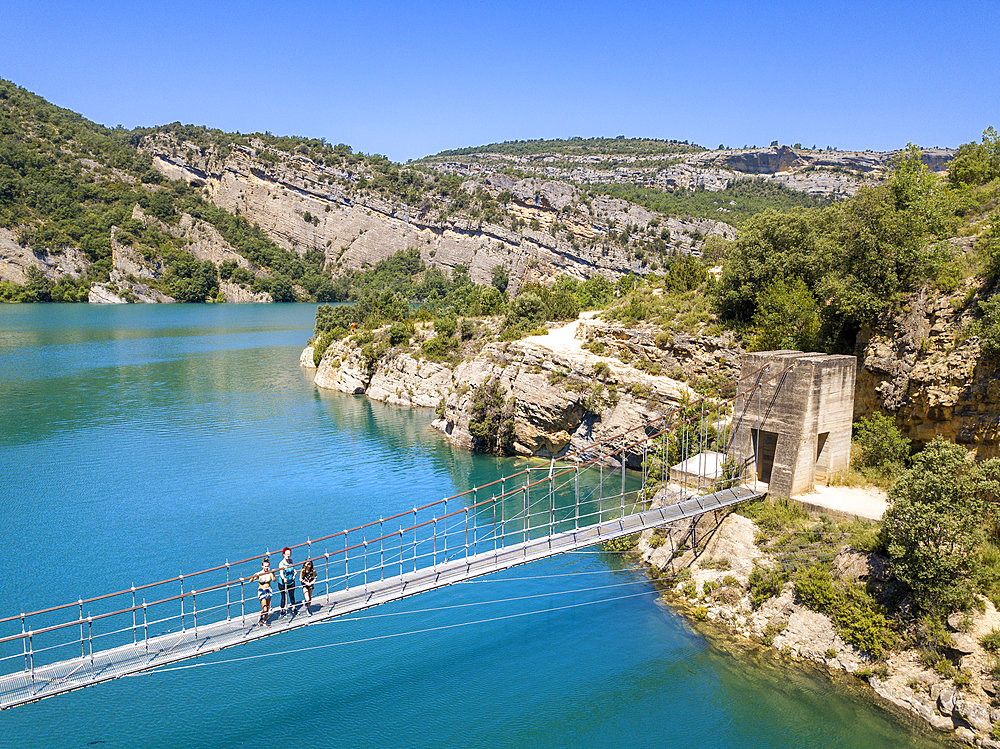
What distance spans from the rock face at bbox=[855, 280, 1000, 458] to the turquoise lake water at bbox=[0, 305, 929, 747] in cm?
880

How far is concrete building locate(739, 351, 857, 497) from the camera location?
19.1 m

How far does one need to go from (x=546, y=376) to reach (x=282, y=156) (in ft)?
398

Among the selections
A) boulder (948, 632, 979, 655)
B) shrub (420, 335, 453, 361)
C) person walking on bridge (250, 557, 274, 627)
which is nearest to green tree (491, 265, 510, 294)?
shrub (420, 335, 453, 361)

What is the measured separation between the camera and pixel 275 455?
115ft

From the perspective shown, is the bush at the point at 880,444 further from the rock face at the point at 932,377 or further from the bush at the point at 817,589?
the bush at the point at 817,589

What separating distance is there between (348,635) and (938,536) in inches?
588

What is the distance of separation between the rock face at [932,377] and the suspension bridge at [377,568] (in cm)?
410

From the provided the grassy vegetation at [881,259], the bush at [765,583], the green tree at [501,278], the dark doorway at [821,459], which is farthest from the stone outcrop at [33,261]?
the bush at [765,583]

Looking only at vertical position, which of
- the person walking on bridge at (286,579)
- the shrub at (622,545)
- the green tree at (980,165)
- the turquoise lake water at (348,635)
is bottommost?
the turquoise lake water at (348,635)

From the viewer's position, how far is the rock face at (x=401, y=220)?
102000 millimetres

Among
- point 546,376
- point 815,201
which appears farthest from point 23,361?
point 815,201

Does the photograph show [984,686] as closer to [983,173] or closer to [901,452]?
[901,452]

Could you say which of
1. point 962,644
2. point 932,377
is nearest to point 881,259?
point 932,377

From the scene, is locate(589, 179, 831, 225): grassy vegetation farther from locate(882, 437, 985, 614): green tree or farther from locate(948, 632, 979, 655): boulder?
locate(948, 632, 979, 655): boulder
